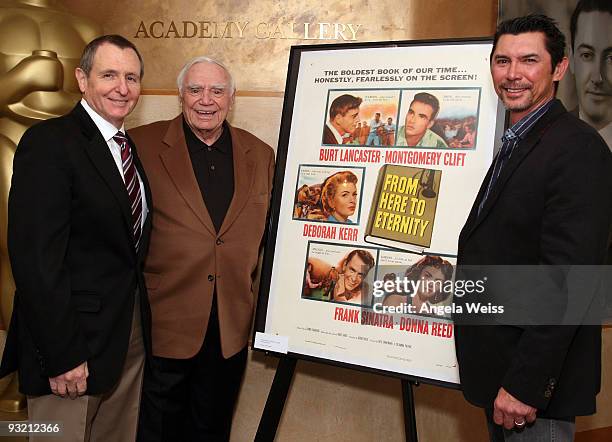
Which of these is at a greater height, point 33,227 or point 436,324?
point 33,227

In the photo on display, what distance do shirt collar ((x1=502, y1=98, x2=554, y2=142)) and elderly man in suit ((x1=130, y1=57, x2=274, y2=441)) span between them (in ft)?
3.62

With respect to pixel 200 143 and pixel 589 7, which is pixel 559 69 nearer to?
pixel 200 143

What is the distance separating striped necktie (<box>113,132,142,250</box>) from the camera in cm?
205

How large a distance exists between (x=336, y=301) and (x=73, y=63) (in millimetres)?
1728

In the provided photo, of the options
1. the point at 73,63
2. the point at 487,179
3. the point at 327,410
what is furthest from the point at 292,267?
the point at 73,63

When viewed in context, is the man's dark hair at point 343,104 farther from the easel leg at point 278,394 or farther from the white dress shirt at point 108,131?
the easel leg at point 278,394

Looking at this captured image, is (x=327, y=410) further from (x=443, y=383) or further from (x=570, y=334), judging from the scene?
(x=570, y=334)

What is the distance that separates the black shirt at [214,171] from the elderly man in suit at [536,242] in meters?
0.99

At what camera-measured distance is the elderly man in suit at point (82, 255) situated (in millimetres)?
1794

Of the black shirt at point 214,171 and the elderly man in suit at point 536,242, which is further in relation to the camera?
the black shirt at point 214,171

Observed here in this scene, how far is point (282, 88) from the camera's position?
122 inches

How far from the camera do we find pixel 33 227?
1.78 metres

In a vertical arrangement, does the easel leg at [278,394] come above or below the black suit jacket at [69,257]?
below

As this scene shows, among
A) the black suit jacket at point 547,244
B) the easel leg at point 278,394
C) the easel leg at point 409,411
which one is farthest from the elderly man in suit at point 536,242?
the easel leg at point 278,394
